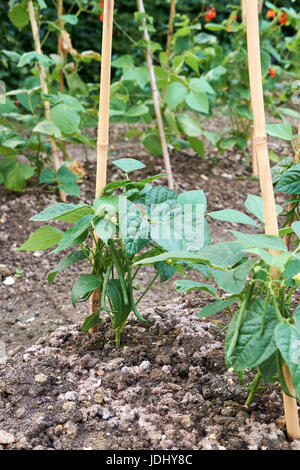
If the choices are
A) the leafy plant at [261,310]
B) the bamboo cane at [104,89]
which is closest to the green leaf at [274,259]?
the leafy plant at [261,310]

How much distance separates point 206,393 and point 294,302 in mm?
406

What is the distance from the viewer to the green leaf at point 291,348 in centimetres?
75

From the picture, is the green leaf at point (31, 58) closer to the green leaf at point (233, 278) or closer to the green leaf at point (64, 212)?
the green leaf at point (64, 212)

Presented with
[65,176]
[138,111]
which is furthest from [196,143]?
[65,176]

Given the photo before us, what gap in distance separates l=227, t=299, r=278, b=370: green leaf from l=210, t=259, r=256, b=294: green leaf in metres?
0.05

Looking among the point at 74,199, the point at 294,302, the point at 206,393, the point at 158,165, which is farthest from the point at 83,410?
the point at 158,165

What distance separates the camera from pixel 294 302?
1.33 metres

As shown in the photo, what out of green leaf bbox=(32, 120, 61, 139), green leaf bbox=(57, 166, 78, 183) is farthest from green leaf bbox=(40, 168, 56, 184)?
green leaf bbox=(32, 120, 61, 139)

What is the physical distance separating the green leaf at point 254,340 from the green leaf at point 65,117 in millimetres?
1400

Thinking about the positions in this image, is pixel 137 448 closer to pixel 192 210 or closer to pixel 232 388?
pixel 232 388

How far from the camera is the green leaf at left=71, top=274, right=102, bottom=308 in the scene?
3.62 ft

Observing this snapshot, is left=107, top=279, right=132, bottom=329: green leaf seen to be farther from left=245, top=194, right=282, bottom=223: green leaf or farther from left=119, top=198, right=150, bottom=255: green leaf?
left=245, top=194, right=282, bottom=223: green leaf

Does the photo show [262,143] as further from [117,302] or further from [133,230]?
[117,302]

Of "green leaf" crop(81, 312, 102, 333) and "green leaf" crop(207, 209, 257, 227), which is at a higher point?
"green leaf" crop(207, 209, 257, 227)
